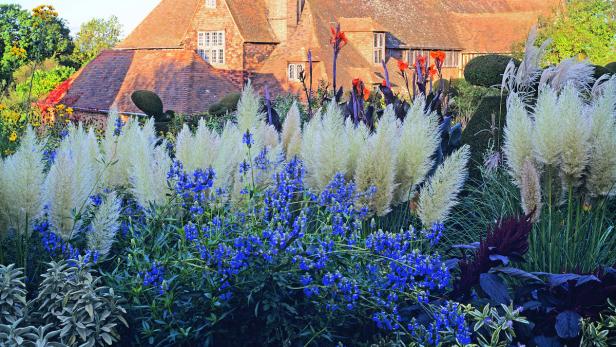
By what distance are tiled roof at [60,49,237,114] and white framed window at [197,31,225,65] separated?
4.23ft

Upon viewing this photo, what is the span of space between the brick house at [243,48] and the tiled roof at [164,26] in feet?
0.20

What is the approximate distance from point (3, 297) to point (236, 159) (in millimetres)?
1486

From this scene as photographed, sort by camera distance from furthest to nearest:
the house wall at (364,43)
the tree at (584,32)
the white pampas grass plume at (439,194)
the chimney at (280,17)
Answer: the chimney at (280,17) < the house wall at (364,43) < the tree at (584,32) < the white pampas grass plume at (439,194)

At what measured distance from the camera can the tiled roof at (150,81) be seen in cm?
4066

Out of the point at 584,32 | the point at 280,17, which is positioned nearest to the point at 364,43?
the point at 280,17

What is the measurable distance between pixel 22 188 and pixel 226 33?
4477 cm

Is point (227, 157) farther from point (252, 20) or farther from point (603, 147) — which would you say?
point (252, 20)

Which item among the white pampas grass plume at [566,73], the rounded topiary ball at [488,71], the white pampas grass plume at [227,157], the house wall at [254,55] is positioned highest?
the house wall at [254,55]

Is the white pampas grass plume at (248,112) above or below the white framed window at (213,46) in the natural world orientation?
below

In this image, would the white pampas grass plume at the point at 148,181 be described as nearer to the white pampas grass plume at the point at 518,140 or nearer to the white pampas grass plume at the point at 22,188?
the white pampas grass plume at the point at 22,188

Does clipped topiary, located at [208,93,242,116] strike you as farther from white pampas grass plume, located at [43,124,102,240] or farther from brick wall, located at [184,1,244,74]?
brick wall, located at [184,1,244,74]

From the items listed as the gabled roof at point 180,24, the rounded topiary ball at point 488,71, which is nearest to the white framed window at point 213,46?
the gabled roof at point 180,24

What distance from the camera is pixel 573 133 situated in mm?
4297

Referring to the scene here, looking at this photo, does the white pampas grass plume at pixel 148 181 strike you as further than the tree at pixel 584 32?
No
